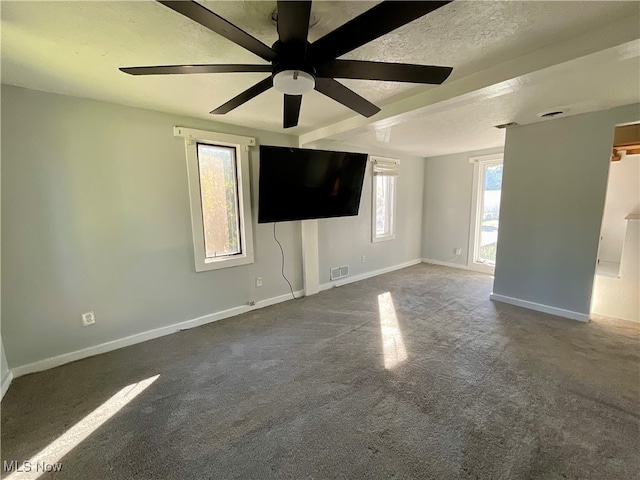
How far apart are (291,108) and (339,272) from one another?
3.00 m

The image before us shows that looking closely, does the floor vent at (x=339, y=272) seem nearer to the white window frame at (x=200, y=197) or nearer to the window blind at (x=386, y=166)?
the white window frame at (x=200, y=197)

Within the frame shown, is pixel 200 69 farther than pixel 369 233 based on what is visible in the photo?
No

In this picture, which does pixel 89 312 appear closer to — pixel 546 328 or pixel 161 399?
pixel 161 399

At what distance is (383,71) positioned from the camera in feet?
4.42

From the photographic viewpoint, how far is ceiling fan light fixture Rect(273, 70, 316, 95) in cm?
130

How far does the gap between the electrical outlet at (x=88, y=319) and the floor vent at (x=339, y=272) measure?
2.92 m

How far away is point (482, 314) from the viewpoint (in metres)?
3.18

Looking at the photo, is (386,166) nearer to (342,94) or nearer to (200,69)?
(342,94)

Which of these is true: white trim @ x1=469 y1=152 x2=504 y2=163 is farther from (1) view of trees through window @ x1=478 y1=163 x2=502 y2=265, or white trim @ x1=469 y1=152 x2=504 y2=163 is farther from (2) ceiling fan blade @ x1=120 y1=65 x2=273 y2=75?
(2) ceiling fan blade @ x1=120 y1=65 x2=273 y2=75

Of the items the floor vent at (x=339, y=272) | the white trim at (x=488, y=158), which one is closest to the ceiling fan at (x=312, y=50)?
the floor vent at (x=339, y=272)

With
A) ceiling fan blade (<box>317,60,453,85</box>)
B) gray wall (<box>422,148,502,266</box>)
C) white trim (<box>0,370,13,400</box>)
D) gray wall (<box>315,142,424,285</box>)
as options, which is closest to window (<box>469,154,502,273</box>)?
gray wall (<box>422,148,502,266</box>)

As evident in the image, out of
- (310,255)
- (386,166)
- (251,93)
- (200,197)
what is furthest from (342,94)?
(386,166)

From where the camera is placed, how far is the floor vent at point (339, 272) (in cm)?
433

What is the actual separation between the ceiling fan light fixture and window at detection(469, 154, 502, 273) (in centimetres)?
459
